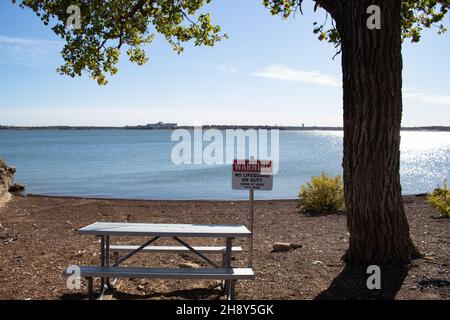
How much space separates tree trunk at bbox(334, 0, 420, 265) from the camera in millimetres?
6098

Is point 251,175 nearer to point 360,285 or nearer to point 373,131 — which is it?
point 373,131

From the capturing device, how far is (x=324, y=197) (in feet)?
42.1

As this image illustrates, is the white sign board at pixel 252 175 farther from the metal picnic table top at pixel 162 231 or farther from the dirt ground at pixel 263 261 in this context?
the dirt ground at pixel 263 261

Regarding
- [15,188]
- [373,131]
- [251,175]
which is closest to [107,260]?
[251,175]

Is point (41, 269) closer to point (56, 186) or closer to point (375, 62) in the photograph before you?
point (375, 62)

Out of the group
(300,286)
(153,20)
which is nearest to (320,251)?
(300,286)

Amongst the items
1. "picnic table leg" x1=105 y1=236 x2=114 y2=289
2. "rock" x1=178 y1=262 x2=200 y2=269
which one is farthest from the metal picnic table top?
"rock" x1=178 y1=262 x2=200 y2=269

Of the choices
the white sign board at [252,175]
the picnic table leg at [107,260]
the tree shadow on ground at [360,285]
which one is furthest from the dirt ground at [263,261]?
the white sign board at [252,175]

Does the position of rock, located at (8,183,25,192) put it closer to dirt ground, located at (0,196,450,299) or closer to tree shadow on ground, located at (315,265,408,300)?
dirt ground, located at (0,196,450,299)

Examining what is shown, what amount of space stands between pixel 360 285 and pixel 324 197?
7303mm

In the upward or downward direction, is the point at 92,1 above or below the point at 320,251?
above

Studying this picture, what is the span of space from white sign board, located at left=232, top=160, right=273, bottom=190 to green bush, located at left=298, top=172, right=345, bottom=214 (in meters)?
6.97

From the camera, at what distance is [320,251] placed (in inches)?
297
